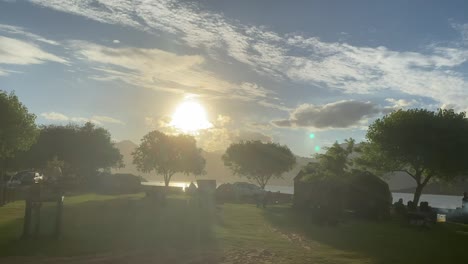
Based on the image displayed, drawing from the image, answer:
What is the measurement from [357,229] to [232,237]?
1122cm

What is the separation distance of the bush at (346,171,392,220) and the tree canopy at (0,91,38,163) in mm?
37526

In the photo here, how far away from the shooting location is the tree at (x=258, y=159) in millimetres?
80750

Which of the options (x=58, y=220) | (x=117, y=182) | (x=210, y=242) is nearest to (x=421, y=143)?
(x=210, y=242)

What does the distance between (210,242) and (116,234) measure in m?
4.84

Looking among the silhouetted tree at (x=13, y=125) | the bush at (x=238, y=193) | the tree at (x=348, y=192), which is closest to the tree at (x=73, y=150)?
the silhouetted tree at (x=13, y=125)

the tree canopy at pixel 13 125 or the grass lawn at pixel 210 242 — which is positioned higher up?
the tree canopy at pixel 13 125

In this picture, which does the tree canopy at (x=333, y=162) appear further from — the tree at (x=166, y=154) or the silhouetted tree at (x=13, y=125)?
the tree at (x=166, y=154)

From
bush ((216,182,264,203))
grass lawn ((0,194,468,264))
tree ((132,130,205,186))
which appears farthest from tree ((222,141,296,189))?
grass lawn ((0,194,468,264))

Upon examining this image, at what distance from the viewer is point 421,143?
43312mm

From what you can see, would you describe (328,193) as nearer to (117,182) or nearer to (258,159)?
(117,182)

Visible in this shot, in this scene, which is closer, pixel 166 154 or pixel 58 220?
pixel 58 220

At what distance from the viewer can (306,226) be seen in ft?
88.9

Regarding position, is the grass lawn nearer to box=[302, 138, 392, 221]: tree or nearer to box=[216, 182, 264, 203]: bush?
box=[302, 138, 392, 221]: tree

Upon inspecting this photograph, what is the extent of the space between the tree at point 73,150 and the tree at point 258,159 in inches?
966
